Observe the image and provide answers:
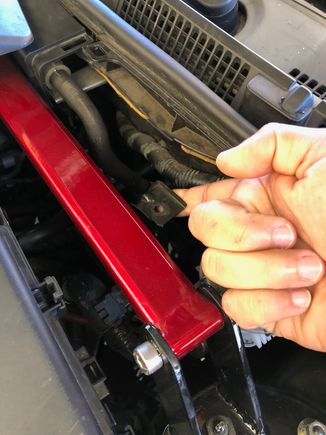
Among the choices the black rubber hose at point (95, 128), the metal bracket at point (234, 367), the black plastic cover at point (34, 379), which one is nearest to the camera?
the black plastic cover at point (34, 379)

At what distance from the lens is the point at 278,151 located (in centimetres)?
56

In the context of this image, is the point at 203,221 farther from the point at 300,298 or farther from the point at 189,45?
the point at 189,45

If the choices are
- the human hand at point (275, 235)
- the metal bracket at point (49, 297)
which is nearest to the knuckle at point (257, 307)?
the human hand at point (275, 235)

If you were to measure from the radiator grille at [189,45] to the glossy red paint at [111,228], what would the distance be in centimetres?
20

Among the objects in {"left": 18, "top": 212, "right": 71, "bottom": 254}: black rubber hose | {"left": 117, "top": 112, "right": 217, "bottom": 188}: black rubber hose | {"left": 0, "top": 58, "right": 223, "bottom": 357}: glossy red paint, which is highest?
{"left": 117, "top": 112, "right": 217, "bottom": 188}: black rubber hose

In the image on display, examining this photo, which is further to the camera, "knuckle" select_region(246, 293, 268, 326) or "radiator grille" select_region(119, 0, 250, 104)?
"radiator grille" select_region(119, 0, 250, 104)

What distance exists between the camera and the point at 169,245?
2.56 feet

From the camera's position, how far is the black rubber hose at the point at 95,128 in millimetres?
710

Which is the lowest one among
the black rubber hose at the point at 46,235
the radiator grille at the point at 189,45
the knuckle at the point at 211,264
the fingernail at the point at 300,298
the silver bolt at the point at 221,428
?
the black rubber hose at the point at 46,235

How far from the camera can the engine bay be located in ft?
1.90

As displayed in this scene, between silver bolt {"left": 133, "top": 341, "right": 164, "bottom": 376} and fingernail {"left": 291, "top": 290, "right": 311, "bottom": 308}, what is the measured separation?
16cm

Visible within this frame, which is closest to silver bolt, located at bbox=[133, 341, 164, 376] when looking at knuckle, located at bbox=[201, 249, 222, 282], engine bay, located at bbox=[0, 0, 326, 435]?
engine bay, located at bbox=[0, 0, 326, 435]

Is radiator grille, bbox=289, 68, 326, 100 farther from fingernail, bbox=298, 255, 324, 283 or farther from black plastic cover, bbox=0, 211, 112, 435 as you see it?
black plastic cover, bbox=0, 211, 112, 435

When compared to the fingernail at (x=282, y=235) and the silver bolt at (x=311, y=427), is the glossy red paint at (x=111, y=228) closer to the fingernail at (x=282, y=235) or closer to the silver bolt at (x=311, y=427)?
the fingernail at (x=282, y=235)
